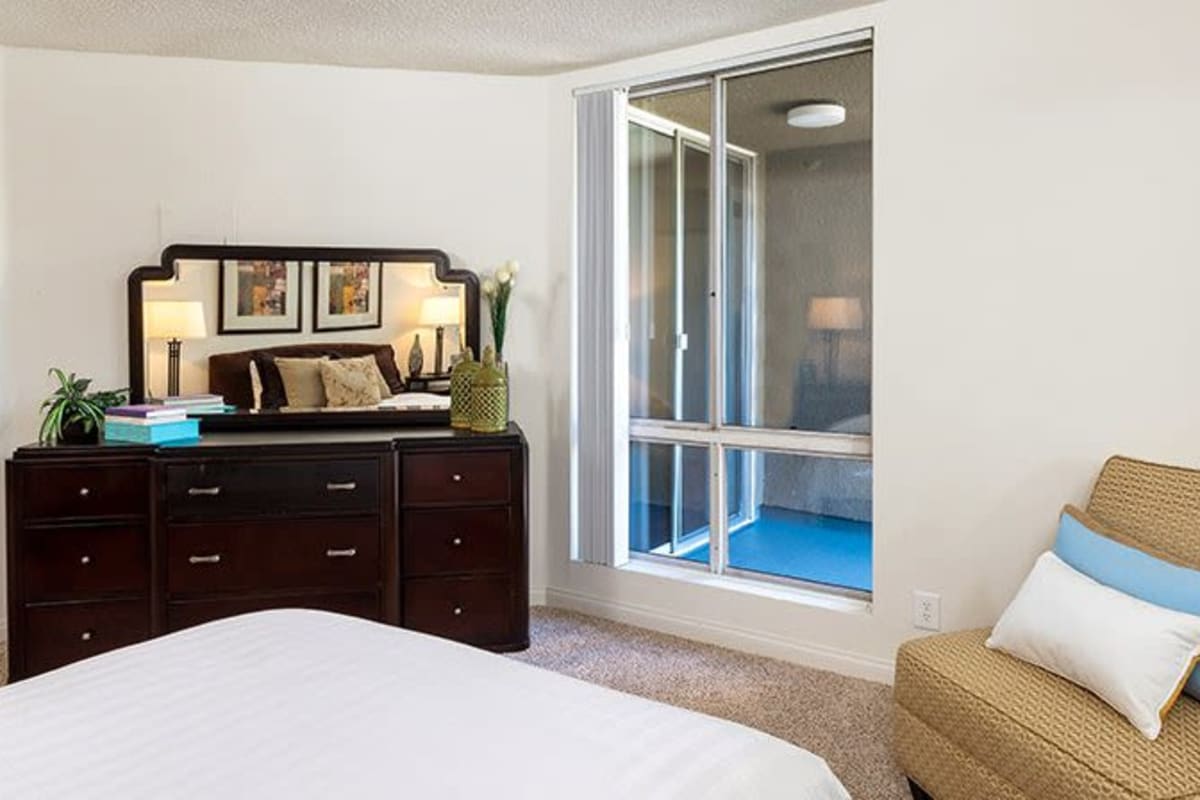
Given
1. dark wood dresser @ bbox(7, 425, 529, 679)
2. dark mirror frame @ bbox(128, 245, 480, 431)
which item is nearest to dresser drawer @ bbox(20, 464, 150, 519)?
dark wood dresser @ bbox(7, 425, 529, 679)

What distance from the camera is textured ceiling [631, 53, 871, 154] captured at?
3266mm

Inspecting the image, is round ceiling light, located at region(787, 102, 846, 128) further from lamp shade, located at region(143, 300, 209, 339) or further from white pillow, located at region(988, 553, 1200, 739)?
lamp shade, located at region(143, 300, 209, 339)

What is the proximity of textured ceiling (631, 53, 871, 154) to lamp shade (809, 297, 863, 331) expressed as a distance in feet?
1.90

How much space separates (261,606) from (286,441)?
22.8 inches

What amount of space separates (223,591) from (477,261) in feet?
5.46

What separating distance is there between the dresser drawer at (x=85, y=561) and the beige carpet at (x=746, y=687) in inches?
53.9

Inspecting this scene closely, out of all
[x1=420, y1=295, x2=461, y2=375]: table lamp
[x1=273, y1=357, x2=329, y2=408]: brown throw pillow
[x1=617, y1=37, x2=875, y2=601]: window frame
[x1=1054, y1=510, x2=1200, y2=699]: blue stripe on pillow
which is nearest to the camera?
[x1=1054, y1=510, x2=1200, y2=699]: blue stripe on pillow

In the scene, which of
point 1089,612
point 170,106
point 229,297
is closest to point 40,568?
point 229,297

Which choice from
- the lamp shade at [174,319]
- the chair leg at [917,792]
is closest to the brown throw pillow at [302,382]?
the lamp shade at [174,319]

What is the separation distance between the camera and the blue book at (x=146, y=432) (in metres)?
3.11

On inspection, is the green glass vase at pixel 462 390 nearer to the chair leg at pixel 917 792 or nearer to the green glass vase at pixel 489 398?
the green glass vase at pixel 489 398

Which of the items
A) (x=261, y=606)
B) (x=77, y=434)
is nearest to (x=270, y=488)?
(x=261, y=606)

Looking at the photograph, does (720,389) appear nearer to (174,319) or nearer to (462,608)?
(462,608)

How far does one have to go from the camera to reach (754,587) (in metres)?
3.49
